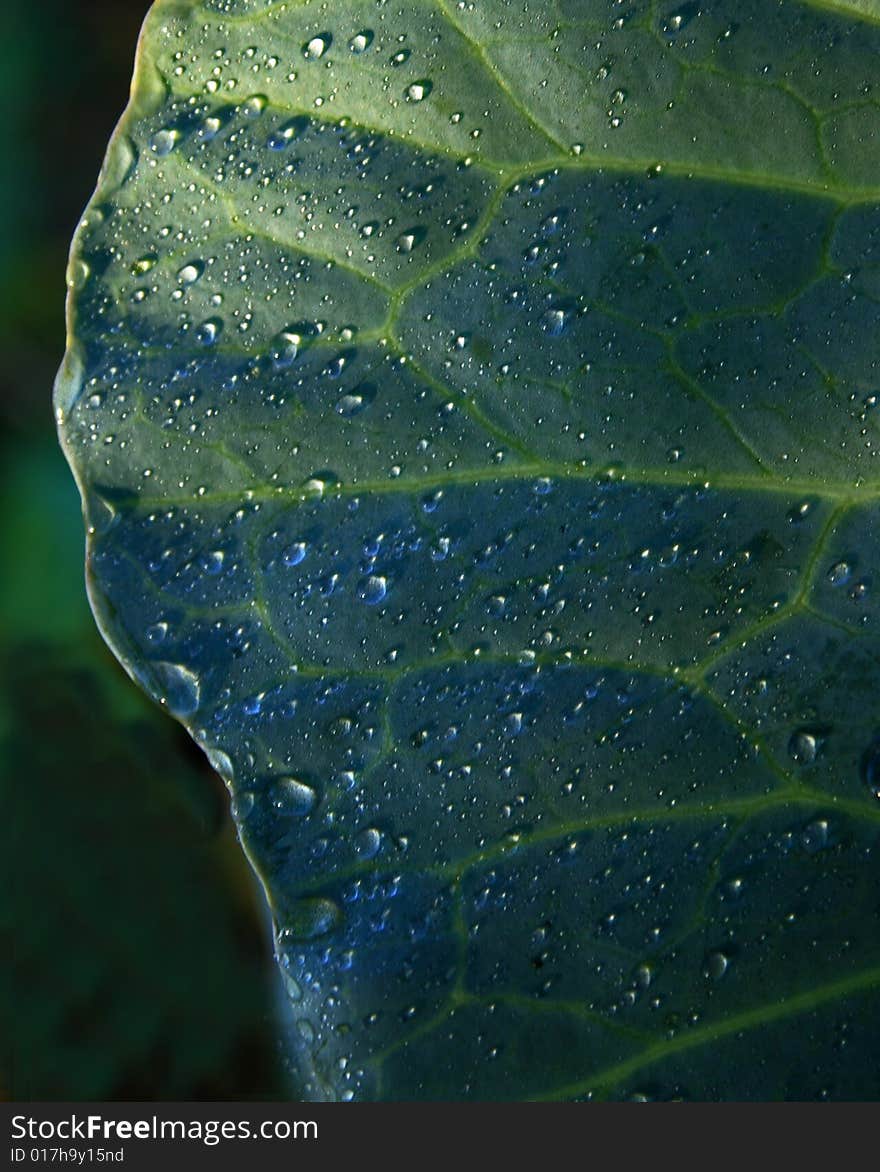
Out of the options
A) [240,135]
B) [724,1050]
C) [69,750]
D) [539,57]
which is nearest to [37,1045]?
[69,750]

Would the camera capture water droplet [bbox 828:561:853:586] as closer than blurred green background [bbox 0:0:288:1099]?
Yes

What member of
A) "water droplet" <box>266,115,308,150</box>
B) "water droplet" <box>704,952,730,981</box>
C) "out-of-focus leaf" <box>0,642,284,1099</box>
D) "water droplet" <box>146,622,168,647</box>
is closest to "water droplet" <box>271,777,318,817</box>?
"water droplet" <box>146,622,168,647</box>

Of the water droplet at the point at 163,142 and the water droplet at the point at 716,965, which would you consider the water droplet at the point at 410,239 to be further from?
the water droplet at the point at 716,965

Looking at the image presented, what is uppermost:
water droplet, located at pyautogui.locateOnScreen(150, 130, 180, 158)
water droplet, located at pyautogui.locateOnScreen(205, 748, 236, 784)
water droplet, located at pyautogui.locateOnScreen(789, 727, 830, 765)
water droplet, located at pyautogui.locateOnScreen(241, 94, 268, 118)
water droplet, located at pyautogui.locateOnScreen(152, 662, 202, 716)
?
water droplet, located at pyautogui.locateOnScreen(241, 94, 268, 118)

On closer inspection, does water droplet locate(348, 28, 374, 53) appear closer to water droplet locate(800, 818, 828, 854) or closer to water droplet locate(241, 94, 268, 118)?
water droplet locate(241, 94, 268, 118)

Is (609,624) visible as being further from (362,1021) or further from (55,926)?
(55,926)

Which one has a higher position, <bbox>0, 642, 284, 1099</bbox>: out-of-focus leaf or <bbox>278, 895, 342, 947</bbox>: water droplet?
<bbox>278, 895, 342, 947</bbox>: water droplet

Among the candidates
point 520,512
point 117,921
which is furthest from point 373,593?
point 117,921
